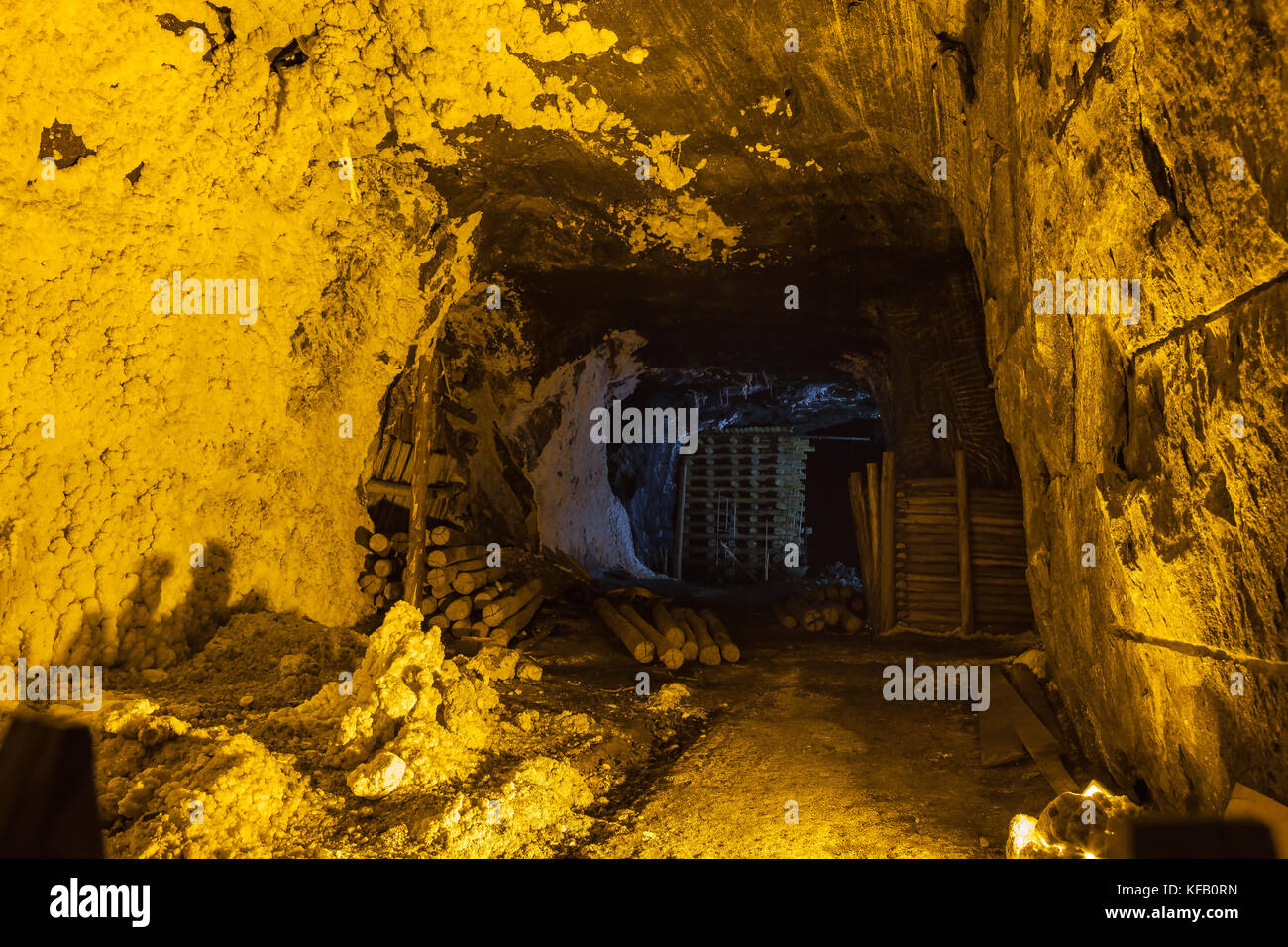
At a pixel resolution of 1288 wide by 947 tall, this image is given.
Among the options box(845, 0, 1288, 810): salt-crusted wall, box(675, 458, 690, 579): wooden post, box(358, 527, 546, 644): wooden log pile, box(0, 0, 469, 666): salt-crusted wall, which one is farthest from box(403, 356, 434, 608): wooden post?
box(675, 458, 690, 579): wooden post

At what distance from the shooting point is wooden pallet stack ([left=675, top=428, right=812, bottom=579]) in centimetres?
1415

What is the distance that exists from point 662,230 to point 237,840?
218 inches

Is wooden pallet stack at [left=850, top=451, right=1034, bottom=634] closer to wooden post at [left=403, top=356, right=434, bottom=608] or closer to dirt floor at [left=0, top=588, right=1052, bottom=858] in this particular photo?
dirt floor at [left=0, top=588, right=1052, bottom=858]

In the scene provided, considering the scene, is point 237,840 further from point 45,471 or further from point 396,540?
point 396,540

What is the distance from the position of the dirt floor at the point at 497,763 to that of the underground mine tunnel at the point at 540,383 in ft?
0.09

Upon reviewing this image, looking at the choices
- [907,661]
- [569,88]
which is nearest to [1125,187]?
[569,88]

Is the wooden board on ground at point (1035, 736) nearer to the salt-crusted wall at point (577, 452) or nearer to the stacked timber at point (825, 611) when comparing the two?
the stacked timber at point (825, 611)

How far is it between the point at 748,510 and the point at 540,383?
6734 mm

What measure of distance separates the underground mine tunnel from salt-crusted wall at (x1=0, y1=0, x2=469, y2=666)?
0.07 ft

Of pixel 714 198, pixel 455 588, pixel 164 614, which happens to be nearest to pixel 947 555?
pixel 714 198

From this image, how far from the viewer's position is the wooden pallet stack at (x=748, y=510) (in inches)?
557

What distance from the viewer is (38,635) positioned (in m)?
3.79

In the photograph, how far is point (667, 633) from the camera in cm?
658

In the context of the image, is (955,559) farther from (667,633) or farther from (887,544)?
(667,633)
